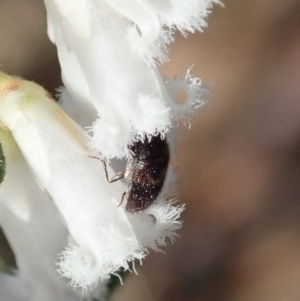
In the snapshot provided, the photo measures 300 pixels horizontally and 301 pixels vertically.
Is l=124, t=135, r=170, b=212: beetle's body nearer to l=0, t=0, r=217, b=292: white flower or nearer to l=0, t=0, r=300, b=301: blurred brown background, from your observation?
l=0, t=0, r=217, b=292: white flower

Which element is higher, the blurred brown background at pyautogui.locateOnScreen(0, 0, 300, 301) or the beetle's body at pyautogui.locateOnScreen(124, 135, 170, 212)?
the blurred brown background at pyautogui.locateOnScreen(0, 0, 300, 301)

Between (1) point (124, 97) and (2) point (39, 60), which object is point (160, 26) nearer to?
(1) point (124, 97)

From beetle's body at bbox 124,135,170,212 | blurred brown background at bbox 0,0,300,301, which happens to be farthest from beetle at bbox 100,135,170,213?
blurred brown background at bbox 0,0,300,301

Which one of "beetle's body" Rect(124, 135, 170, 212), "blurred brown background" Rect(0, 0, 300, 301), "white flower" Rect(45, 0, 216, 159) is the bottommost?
"beetle's body" Rect(124, 135, 170, 212)

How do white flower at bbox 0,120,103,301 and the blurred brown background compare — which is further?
the blurred brown background

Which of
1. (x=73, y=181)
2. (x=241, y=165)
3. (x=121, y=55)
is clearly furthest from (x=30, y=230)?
(x=241, y=165)

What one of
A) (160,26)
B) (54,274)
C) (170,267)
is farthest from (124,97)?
(170,267)

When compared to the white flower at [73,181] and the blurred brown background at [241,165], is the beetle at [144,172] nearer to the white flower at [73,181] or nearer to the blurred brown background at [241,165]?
the white flower at [73,181]

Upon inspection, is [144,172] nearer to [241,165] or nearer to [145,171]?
[145,171]
